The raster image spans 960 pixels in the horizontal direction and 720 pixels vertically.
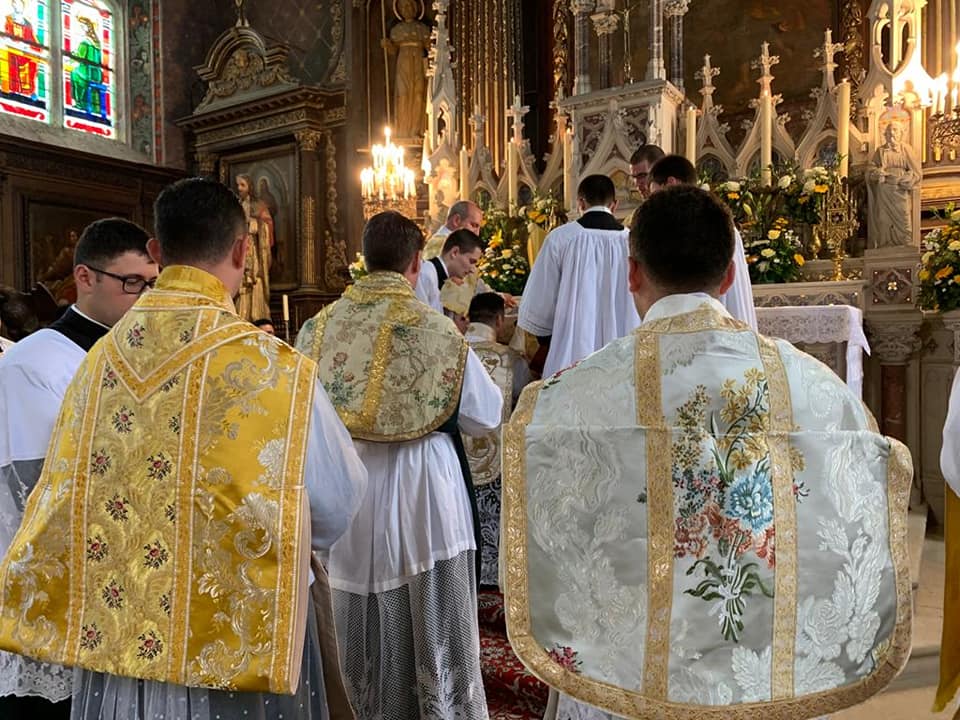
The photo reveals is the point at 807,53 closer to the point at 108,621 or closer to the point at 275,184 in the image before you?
the point at 275,184

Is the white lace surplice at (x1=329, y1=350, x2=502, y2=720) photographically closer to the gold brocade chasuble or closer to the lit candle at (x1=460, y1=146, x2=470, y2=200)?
the gold brocade chasuble

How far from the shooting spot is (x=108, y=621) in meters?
1.71

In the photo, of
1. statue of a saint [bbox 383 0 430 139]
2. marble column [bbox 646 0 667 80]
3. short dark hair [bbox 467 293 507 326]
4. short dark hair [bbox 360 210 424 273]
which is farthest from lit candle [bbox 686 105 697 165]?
statue of a saint [bbox 383 0 430 139]

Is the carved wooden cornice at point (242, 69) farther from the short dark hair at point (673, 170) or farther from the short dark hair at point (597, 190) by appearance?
the short dark hair at point (673, 170)

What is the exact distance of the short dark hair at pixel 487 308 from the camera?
4.48 meters

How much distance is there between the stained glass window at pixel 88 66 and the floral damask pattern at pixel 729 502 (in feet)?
41.5

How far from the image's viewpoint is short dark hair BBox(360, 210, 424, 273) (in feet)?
9.59

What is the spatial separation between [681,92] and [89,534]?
641 cm

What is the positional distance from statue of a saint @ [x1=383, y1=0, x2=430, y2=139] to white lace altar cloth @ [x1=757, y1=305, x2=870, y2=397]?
6289 millimetres

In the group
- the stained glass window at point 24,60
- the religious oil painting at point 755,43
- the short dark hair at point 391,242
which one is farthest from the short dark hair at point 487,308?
the stained glass window at point 24,60

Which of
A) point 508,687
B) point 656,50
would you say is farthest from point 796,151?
point 508,687

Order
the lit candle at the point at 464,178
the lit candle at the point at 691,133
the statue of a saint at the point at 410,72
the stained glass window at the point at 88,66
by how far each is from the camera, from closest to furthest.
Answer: the lit candle at the point at 691,133
the lit candle at the point at 464,178
the statue of a saint at the point at 410,72
the stained glass window at the point at 88,66

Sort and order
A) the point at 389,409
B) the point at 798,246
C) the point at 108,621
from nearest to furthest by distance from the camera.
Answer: the point at 108,621 < the point at 389,409 < the point at 798,246

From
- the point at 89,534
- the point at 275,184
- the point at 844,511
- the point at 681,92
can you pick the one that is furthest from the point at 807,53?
the point at 89,534
